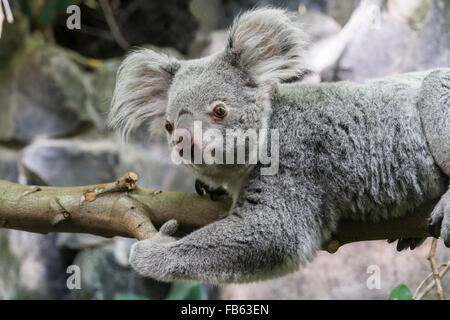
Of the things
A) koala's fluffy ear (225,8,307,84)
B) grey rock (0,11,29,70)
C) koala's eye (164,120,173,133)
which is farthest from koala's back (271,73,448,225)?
grey rock (0,11,29,70)

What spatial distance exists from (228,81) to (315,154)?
0.62 meters

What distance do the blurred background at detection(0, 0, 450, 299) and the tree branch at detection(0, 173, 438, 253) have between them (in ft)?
6.47

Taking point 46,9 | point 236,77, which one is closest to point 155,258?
point 236,77

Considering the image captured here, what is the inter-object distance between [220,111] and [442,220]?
4.07 ft

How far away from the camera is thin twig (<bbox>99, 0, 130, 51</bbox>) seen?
6039 millimetres

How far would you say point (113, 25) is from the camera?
239 inches

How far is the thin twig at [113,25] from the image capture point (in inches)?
238

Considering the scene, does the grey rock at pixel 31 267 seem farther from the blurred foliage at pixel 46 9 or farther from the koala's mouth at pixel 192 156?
the koala's mouth at pixel 192 156

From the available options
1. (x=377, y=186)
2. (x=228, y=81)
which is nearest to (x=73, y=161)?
(x=228, y=81)

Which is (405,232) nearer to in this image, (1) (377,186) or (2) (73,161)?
(1) (377,186)

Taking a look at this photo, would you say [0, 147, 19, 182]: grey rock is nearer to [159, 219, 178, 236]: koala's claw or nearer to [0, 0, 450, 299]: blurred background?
[0, 0, 450, 299]: blurred background

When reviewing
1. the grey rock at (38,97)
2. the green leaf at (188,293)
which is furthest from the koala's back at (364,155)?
the grey rock at (38,97)

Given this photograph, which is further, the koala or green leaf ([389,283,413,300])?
green leaf ([389,283,413,300])

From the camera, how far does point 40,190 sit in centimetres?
Answer: 282
